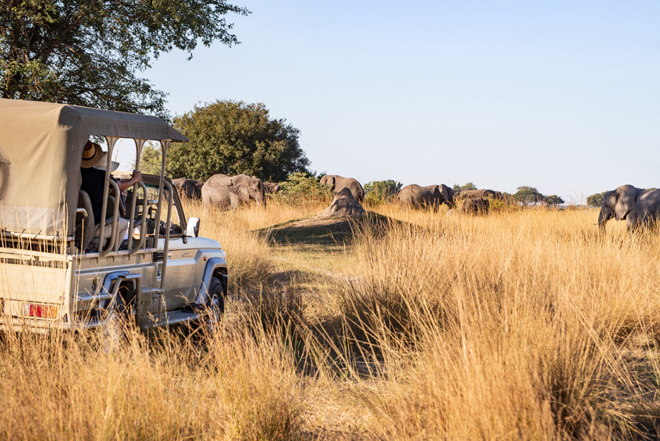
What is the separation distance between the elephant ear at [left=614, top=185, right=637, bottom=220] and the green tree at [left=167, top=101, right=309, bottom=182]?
3073 centimetres

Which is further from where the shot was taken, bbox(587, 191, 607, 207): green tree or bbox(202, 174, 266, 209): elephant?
bbox(202, 174, 266, 209): elephant

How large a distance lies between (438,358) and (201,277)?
3.97 m

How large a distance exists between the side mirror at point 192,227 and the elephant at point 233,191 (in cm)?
2306

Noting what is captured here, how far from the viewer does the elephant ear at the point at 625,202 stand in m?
17.3

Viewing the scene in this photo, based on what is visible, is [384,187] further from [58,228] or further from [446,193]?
[58,228]

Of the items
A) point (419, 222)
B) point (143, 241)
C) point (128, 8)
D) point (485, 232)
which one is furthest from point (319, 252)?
point (143, 241)

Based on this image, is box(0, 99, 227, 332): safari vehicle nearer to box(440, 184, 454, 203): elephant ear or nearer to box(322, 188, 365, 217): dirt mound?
box(322, 188, 365, 217): dirt mound

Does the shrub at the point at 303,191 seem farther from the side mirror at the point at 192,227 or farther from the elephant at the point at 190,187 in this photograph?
the side mirror at the point at 192,227

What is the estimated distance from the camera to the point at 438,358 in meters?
4.64

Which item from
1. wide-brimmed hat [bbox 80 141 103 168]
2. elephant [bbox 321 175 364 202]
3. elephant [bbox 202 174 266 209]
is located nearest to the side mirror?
wide-brimmed hat [bbox 80 141 103 168]

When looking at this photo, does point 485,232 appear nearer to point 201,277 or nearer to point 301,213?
point 201,277

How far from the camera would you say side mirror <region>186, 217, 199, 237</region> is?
24.3 feet

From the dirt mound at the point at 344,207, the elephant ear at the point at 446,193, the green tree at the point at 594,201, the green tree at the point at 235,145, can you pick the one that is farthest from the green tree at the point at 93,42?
the green tree at the point at 235,145

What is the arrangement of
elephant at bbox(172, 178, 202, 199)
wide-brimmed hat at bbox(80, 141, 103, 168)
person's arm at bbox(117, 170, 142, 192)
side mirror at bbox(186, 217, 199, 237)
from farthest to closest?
elephant at bbox(172, 178, 202, 199)
side mirror at bbox(186, 217, 199, 237)
person's arm at bbox(117, 170, 142, 192)
wide-brimmed hat at bbox(80, 141, 103, 168)
